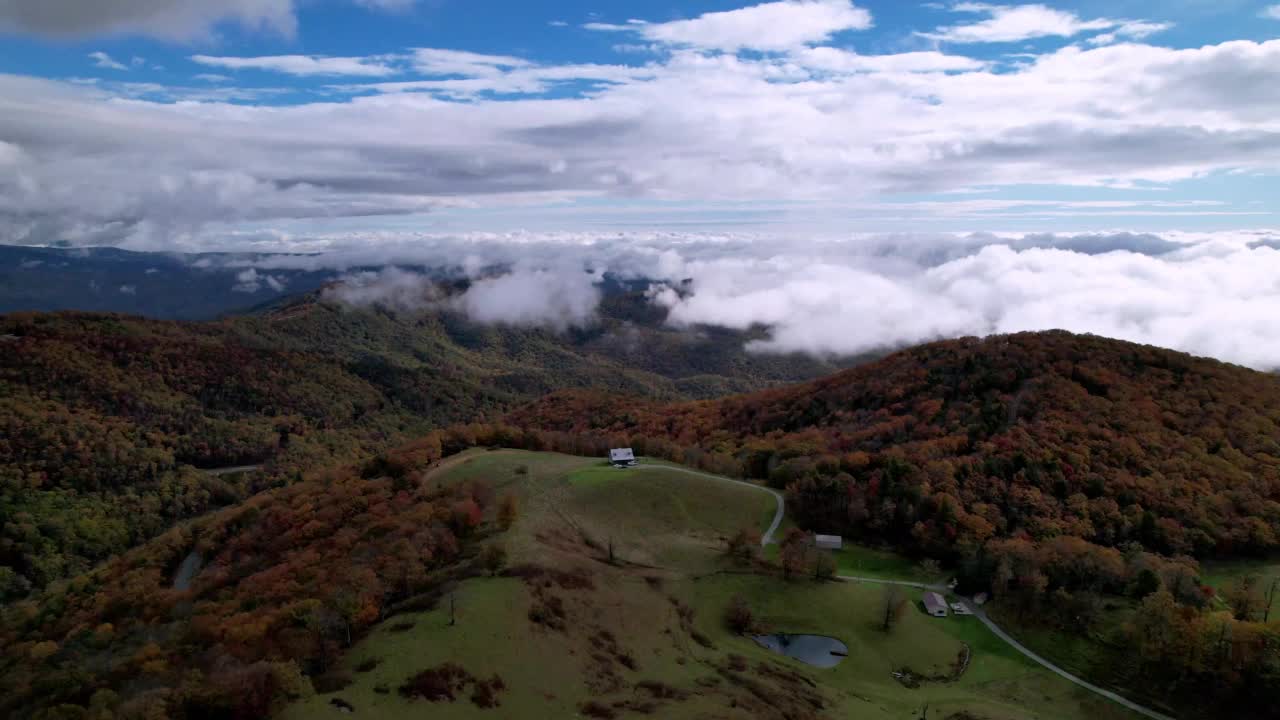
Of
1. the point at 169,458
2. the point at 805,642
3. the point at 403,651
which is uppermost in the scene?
the point at 403,651

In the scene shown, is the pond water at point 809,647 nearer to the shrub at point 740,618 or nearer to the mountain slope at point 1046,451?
the shrub at point 740,618

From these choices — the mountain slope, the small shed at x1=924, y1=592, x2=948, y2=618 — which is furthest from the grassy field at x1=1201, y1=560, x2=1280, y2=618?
the small shed at x1=924, y1=592, x2=948, y2=618

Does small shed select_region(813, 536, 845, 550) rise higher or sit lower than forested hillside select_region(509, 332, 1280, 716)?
lower

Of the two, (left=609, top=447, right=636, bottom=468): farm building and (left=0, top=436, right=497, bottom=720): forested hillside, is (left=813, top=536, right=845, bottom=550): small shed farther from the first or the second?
(left=0, top=436, right=497, bottom=720): forested hillside

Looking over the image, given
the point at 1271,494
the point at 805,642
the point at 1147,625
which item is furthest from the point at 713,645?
the point at 1271,494

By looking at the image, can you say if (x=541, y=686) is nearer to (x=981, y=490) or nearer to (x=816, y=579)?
(x=816, y=579)
